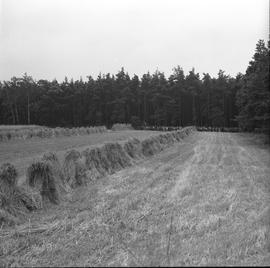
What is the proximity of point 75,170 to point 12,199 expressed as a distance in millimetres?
3489

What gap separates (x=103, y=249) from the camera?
5.20 m

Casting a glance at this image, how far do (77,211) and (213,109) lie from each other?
230 ft

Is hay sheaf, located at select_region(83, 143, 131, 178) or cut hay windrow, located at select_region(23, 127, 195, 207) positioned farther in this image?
hay sheaf, located at select_region(83, 143, 131, 178)

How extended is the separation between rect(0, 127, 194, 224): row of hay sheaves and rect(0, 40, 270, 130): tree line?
63.8 metres

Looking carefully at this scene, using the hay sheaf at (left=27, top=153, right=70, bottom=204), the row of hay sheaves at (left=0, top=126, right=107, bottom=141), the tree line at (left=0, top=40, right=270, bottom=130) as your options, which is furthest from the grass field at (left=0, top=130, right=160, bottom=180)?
the tree line at (left=0, top=40, right=270, bottom=130)

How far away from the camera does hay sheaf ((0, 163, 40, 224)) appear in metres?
7.06

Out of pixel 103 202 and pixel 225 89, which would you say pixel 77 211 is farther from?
pixel 225 89

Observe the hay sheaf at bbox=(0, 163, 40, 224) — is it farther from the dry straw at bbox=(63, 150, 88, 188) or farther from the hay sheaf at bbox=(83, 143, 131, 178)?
the hay sheaf at bbox=(83, 143, 131, 178)

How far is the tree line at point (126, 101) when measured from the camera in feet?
257

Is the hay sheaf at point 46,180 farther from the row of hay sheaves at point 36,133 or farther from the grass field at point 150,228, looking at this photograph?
the row of hay sheaves at point 36,133

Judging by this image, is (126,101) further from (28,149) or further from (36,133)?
(28,149)

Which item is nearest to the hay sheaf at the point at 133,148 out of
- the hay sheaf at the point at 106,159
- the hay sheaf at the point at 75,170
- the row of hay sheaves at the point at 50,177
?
the hay sheaf at the point at 106,159

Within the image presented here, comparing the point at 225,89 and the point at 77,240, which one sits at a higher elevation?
the point at 225,89

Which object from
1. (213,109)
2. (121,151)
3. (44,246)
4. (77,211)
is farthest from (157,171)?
(213,109)
